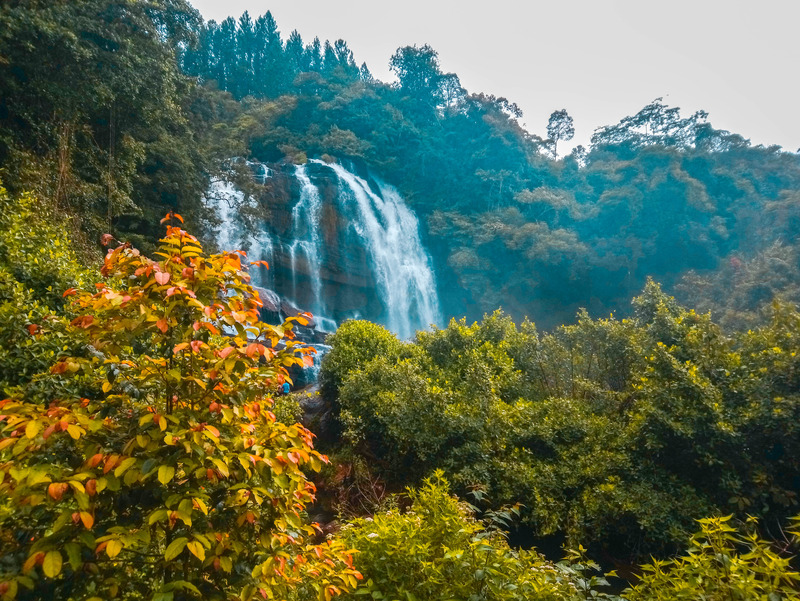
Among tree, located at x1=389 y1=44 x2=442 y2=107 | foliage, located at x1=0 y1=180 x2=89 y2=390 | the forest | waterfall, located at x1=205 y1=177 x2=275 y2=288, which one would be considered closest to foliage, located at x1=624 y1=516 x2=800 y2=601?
the forest

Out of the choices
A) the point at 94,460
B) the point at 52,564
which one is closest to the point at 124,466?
the point at 94,460

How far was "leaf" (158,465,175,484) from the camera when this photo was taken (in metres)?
1.44

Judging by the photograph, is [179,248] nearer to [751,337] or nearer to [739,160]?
[751,337]

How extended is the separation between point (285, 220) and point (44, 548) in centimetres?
2164

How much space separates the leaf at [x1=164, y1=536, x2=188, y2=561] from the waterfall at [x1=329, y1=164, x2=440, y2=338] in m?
22.4

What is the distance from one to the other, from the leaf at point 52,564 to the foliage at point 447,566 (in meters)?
1.47

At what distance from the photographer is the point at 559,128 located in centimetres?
3703

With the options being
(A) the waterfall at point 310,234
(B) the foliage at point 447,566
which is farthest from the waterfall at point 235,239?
(B) the foliage at point 447,566

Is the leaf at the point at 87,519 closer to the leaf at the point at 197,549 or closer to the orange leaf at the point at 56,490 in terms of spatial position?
the orange leaf at the point at 56,490

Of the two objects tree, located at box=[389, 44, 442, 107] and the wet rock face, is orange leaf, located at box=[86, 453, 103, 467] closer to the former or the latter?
the wet rock face

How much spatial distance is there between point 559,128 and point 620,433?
36.0m

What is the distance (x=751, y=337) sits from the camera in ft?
20.4

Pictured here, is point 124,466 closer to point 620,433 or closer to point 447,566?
point 447,566

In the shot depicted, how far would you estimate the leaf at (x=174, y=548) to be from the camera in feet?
4.62
